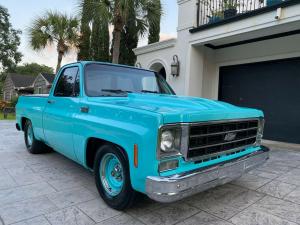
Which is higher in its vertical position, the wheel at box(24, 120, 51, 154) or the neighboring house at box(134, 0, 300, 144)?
the neighboring house at box(134, 0, 300, 144)

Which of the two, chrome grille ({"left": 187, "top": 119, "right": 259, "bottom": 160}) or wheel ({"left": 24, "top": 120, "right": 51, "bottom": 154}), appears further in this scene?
wheel ({"left": 24, "top": 120, "right": 51, "bottom": 154})

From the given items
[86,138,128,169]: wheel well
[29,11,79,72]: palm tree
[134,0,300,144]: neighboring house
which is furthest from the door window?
[29,11,79,72]: palm tree

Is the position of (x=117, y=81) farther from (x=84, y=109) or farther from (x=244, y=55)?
(x=244, y=55)

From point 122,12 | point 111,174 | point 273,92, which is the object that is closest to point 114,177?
point 111,174

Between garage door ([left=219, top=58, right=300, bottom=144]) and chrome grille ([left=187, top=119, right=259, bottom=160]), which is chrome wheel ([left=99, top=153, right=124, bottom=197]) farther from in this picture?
garage door ([left=219, top=58, right=300, bottom=144])

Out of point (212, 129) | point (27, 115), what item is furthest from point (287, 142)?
point (27, 115)

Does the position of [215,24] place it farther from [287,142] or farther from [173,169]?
[173,169]

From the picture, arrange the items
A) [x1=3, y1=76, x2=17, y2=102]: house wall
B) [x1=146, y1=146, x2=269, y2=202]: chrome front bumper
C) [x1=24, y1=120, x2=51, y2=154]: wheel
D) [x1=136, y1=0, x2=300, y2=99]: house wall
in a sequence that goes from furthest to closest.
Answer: [x1=3, y1=76, x2=17, y2=102]: house wall → [x1=136, y1=0, x2=300, y2=99]: house wall → [x1=24, y1=120, x2=51, y2=154]: wheel → [x1=146, y1=146, x2=269, y2=202]: chrome front bumper

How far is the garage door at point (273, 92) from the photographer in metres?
7.58

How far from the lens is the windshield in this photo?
3.75m

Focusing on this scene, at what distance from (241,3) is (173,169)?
7673 millimetres

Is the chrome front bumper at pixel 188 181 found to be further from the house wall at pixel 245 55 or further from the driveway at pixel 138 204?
the house wall at pixel 245 55

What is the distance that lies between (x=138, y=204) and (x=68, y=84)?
217cm

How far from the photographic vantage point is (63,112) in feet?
13.0
